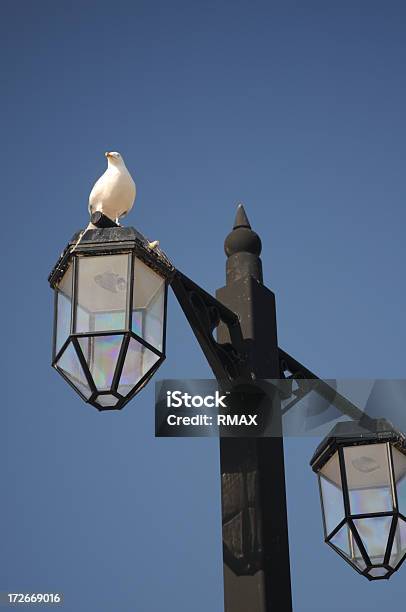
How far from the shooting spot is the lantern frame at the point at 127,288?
3.53m

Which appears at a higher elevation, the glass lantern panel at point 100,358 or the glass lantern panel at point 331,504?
the glass lantern panel at point 100,358

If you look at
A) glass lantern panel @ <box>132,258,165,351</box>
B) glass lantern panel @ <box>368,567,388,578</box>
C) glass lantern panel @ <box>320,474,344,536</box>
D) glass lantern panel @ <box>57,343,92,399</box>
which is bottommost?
glass lantern panel @ <box>368,567,388,578</box>

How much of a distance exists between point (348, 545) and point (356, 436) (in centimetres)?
48

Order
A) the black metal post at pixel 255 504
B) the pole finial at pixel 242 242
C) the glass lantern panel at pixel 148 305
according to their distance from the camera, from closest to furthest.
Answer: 1. the glass lantern panel at pixel 148 305
2. the black metal post at pixel 255 504
3. the pole finial at pixel 242 242

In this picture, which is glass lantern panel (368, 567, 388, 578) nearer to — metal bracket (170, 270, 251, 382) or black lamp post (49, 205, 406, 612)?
black lamp post (49, 205, 406, 612)

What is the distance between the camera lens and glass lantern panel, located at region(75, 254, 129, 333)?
3.57 meters

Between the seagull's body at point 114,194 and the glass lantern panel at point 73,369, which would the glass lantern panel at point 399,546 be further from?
the seagull's body at point 114,194

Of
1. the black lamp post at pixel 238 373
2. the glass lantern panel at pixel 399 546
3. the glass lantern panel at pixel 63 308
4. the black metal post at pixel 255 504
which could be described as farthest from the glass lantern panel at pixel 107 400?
the glass lantern panel at pixel 399 546

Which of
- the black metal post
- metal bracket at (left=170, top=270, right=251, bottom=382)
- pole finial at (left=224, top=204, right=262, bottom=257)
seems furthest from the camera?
pole finial at (left=224, top=204, right=262, bottom=257)

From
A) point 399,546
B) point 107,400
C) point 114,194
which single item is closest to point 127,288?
point 107,400

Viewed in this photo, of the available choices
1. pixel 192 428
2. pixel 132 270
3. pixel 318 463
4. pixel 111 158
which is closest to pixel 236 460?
pixel 192 428

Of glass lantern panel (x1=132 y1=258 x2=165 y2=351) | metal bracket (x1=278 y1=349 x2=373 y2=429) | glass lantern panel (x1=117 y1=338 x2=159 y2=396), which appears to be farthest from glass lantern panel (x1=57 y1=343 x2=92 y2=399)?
metal bracket (x1=278 y1=349 x2=373 y2=429)

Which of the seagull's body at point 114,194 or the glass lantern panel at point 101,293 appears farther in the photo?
the seagull's body at point 114,194

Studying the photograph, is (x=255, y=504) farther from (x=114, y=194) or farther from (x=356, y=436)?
(x=114, y=194)
